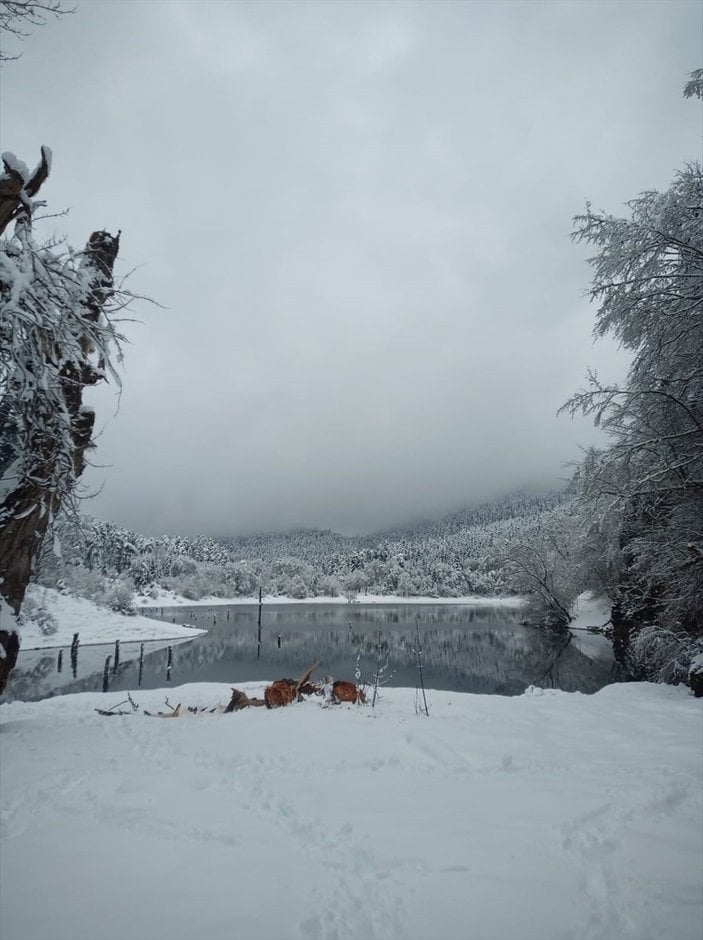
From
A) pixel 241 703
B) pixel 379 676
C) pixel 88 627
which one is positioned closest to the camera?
pixel 241 703

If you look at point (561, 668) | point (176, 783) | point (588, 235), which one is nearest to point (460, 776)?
point (176, 783)

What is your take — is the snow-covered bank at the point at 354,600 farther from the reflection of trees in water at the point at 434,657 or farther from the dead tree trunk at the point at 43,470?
the dead tree trunk at the point at 43,470

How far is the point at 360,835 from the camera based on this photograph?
14.8 ft

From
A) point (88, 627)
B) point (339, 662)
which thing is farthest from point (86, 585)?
point (339, 662)

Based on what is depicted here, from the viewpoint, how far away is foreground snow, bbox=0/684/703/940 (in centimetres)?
320

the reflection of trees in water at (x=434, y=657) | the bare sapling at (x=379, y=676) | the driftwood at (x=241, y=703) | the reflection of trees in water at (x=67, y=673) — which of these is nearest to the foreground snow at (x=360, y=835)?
the driftwood at (x=241, y=703)

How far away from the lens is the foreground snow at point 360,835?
3.20 meters

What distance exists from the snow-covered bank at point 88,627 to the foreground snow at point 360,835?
34660 mm

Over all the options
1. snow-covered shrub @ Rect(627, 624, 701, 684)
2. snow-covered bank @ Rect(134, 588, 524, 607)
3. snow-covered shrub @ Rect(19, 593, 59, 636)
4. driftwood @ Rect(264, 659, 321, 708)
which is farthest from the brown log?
snow-covered bank @ Rect(134, 588, 524, 607)

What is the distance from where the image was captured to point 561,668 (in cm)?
2662

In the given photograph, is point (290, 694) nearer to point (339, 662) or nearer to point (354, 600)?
point (339, 662)

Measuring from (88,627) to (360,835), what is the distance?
4656cm

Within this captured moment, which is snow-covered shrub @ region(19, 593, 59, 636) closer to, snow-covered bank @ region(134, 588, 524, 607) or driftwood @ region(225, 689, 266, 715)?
driftwood @ region(225, 689, 266, 715)

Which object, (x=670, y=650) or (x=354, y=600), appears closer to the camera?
(x=670, y=650)
